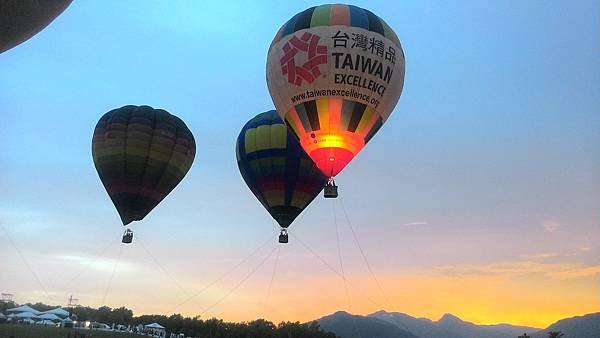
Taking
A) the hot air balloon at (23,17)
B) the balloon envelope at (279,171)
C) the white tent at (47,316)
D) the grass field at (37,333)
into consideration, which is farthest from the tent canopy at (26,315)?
the hot air balloon at (23,17)

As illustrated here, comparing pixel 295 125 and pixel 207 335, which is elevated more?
pixel 295 125

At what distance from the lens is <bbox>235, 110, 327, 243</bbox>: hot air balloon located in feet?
89.6

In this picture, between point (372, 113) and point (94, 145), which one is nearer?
point (372, 113)

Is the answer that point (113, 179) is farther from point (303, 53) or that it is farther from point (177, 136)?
point (303, 53)

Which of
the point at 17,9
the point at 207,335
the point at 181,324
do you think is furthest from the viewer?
the point at 181,324

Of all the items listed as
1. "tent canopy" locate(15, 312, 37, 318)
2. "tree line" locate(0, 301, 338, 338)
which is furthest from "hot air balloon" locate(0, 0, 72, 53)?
"tree line" locate(0, 301, 338, 338)

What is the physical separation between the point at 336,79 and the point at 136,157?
484 inches

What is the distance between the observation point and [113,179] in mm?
27391

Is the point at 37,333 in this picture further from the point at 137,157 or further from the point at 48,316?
the point at 48,316

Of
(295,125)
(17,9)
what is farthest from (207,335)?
(17,9)

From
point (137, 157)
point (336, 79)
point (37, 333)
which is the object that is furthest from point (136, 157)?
point (37, 333)

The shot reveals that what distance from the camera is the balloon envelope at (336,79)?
19.9 m

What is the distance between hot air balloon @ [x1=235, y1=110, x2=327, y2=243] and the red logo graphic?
6.53m

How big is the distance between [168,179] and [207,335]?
210 feet
